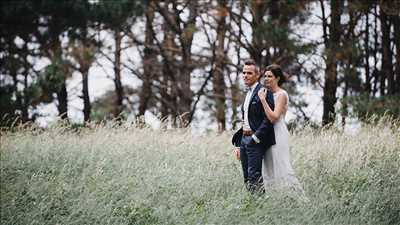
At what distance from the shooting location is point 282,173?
623 cm

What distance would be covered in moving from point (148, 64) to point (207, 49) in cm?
260

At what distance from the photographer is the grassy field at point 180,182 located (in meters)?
5.84

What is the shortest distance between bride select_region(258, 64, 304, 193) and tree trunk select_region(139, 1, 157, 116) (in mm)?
12626

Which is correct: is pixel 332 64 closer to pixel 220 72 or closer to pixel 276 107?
pixel 220 72

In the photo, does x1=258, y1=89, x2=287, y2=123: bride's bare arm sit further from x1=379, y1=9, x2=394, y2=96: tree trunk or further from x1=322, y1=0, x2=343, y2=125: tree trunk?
x1=379, y1=9, x2=394, y2=96: tree trunk

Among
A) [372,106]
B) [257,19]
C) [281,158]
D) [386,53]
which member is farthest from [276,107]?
[257,19]

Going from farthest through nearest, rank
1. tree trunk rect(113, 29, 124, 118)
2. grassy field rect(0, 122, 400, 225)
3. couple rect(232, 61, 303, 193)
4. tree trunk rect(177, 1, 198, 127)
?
1. tree trunk rect(113, 29, 124, 118)
2. tree trunk rect(177, 1, 198, 127)
3. couple rect(232, 61, 303, 193)
4. grassy field rect(0, 122, 400, 225)

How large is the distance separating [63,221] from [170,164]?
2632 millimetres

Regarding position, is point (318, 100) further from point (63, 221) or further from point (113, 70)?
point (63, 221)

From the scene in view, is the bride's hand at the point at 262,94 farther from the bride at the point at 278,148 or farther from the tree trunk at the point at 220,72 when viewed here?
the tree trunk at the point at 220,72

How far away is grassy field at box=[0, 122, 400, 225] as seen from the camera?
584 centimetres

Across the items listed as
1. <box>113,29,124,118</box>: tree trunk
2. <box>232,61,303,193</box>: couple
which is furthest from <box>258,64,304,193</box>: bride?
<box>113,29,124,118</box>: tree trunk

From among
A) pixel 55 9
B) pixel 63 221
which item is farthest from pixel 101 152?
pixel 55 9

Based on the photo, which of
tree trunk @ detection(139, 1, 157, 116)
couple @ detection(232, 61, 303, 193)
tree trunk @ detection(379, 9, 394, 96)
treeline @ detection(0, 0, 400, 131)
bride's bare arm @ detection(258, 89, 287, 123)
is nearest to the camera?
bride's bare arm @ detection(258, 89, 287, 123)
